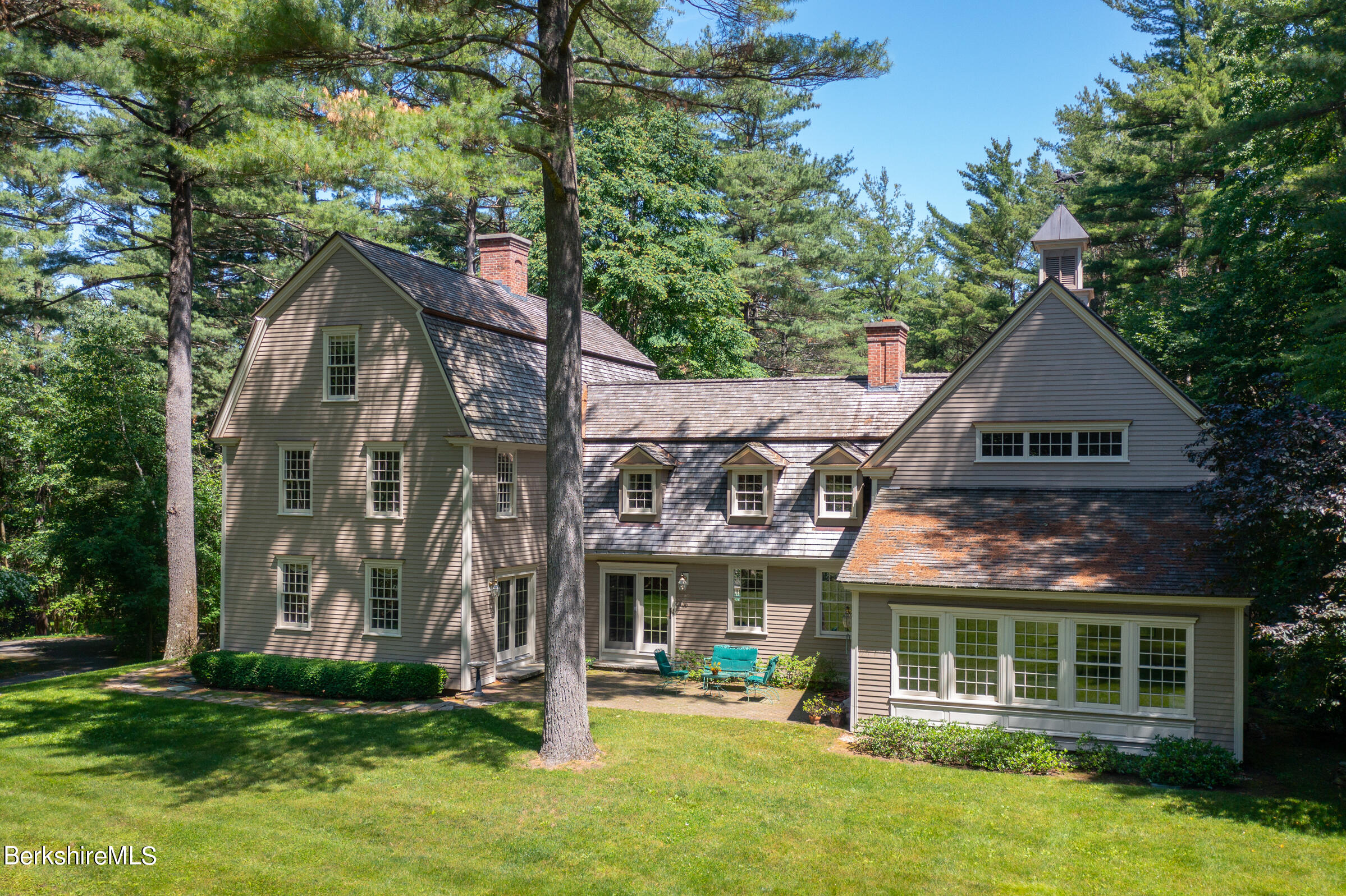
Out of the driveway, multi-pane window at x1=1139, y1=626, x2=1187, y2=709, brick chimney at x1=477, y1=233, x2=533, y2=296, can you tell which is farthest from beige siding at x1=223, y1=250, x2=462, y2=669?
multi-pane window at x1=1139, y1=626, x2=1187, y2=709

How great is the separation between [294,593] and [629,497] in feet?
26.9

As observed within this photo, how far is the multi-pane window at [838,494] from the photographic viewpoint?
19.6 meters

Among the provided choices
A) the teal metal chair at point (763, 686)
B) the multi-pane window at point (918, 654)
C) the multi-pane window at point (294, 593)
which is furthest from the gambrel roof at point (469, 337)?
the multi-pane window at point (918, 654)

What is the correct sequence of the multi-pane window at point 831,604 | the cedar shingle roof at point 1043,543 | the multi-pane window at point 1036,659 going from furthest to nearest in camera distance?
the multi-pane window at point 831,604
the multi-pane window at point 1036,659
the cedar shingle roof at point 1043,543

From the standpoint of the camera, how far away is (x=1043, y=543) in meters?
14.8

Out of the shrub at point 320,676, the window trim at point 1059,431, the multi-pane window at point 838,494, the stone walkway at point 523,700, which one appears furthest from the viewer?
the multi-pane window at point 838,494

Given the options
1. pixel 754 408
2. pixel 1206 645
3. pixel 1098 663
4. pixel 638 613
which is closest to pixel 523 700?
pixel 638 613

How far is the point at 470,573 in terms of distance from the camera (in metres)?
18.0

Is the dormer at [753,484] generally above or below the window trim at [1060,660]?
above

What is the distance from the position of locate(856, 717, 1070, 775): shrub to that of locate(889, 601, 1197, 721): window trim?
→ 499 millimetres

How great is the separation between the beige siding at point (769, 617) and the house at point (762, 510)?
2.3 inches

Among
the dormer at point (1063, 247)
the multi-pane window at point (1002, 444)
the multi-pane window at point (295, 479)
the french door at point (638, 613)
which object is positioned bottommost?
the french door at point (638, 613)

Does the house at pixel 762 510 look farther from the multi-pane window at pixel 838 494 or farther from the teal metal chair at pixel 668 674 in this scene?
the teal metal chair at pixel 668 674

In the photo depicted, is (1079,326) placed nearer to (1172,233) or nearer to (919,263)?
(1172,233)
